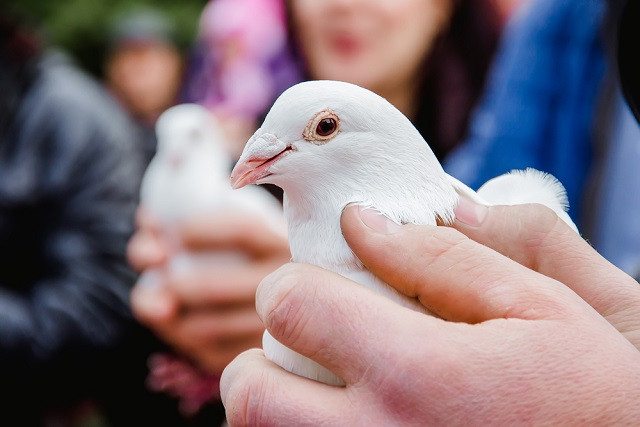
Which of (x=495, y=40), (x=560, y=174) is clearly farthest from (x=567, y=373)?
(x=495, y=40)

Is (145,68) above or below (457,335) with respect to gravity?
above

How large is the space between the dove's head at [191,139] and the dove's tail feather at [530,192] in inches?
76.6

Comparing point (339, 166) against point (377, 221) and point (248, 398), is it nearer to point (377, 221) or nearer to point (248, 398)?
point (377, 221)

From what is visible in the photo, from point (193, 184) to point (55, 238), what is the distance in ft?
1.76

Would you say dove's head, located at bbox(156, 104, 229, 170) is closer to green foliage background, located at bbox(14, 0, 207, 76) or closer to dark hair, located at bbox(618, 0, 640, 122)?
dark hair, located at bbox(618, 0, 640, 122)

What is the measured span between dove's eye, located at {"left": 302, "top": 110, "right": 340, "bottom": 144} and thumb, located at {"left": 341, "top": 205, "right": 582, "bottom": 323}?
0.11 metres

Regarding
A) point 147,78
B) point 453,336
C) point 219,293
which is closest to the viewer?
point 453,336

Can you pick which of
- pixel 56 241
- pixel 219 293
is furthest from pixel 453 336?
pixel 56 241

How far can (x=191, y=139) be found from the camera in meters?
3.00

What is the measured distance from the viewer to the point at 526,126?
1.80 m

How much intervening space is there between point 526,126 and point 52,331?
1.76 metres

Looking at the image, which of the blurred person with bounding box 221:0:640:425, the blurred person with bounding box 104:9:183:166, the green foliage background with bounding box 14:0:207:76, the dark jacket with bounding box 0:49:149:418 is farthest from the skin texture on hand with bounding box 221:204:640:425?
the green foliage background with bounding box 14:0:207:76

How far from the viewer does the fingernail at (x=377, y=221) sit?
0.84m

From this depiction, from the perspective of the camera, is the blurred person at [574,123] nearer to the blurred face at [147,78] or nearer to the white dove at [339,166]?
the white dove at [339,166]
